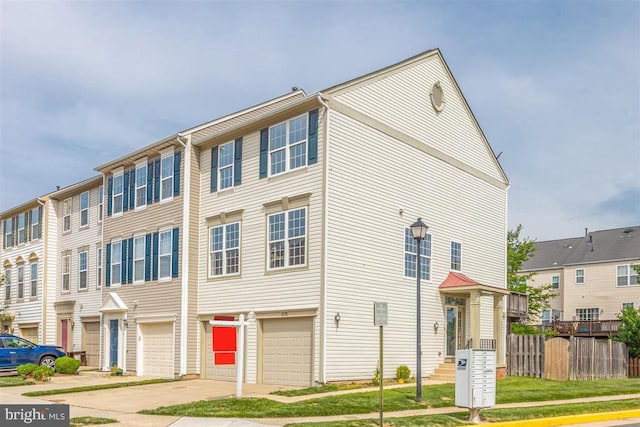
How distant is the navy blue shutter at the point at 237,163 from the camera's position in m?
24.6

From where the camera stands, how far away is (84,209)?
34906 mm

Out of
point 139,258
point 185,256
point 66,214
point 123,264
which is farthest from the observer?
point 66,214

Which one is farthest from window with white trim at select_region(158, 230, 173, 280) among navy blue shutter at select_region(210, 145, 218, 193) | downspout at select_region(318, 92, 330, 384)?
downspout at select_region(318, 92, 330, 384)

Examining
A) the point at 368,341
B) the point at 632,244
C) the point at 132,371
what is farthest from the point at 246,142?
the point at 632,244

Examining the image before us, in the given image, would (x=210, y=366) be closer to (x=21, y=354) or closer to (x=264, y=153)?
(x=264, y=153)

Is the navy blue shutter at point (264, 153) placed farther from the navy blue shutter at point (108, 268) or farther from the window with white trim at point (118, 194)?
the navy blue shutter at point (108, 268)

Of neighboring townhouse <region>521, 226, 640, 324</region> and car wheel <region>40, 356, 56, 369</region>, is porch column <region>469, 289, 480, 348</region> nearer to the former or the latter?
car wheel <region>40, 356, 56, 369</region>

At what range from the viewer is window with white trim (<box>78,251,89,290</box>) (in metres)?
34.1

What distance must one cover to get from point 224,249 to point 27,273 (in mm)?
18889

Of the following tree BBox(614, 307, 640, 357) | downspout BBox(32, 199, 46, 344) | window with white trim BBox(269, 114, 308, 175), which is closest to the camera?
window with white trim BBox(269, 114, 308, 175)

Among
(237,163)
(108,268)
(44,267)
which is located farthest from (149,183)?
(44,267)

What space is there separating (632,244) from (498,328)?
28520 mm
